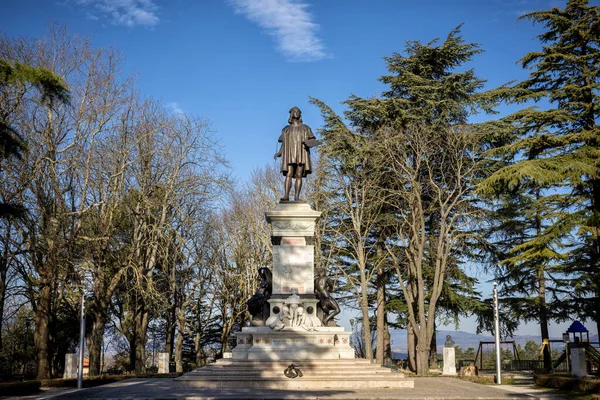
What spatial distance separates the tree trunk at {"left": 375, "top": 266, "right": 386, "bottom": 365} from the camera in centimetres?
3228

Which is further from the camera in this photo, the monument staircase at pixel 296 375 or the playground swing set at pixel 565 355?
the playground swing set at pixel 565 355

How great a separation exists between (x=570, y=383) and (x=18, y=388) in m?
17.0

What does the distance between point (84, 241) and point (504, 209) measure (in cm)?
2310

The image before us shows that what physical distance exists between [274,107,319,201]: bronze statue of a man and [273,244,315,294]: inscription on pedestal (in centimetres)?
210

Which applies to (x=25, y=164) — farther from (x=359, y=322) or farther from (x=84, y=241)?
(x=359, y=322)

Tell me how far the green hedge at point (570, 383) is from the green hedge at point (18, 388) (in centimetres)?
1682

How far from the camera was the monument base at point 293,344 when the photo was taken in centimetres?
1736

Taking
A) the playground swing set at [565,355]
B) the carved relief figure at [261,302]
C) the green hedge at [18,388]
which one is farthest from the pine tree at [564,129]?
the green hedge at [18,388]

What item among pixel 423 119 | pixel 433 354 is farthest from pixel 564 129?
pixel 433 354

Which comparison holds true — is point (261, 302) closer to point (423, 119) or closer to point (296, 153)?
point (296, 153)

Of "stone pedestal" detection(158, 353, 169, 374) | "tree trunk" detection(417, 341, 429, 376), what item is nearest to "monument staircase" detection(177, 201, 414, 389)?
"tree trunk" detection(417, 341, 429, 376)

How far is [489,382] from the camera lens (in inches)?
853

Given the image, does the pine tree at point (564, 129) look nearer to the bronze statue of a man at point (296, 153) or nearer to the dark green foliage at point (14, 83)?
the bronze statue of a man at point (296, 153)

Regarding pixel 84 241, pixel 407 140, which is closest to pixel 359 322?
pixel 407 140
